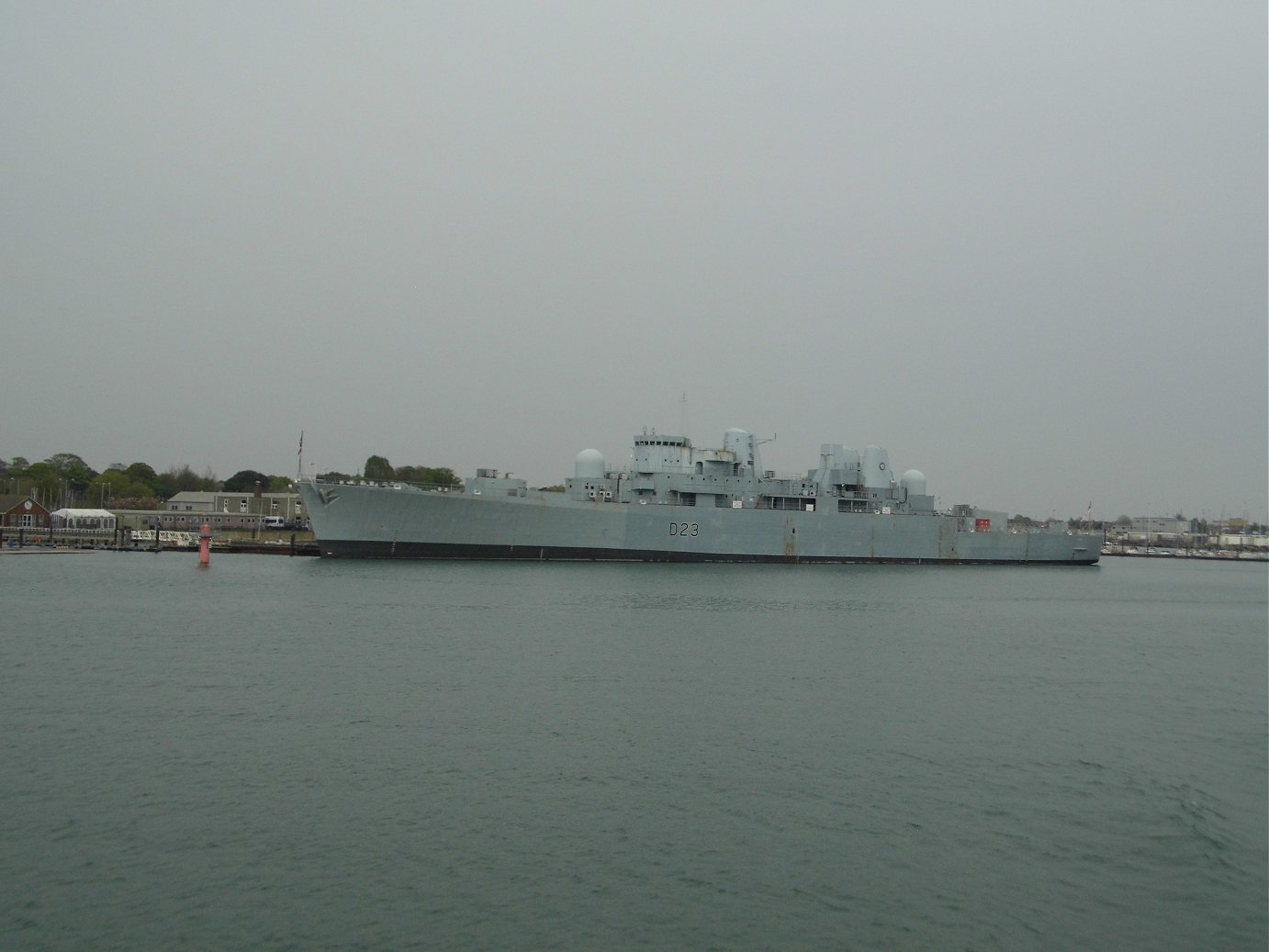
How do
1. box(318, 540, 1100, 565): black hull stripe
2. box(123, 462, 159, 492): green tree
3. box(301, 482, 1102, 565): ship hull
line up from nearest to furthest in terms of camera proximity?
box(301, 482, 1102, 565): ship hull < box(318, 540, 1100, 565): black hull stripe < box(123, 462, 159, 492): green tree

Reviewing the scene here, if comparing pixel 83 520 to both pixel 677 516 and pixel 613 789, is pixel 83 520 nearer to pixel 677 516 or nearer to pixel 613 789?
pixel 677 516

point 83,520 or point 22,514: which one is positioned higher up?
point 22,514

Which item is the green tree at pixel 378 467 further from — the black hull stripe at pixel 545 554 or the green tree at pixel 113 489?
the black hull stripe at pixel 545 554

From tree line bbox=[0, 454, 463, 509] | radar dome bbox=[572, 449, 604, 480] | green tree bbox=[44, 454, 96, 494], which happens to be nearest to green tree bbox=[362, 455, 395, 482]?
tree line bbox=[0, 454, 463, 509]

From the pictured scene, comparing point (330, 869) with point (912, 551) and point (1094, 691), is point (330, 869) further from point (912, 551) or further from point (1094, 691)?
point (912, 551)

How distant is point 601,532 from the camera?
41.3 metres

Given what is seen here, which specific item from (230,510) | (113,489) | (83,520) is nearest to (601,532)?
(83,520)

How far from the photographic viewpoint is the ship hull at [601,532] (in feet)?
126

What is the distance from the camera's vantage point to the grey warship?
38.8 metres

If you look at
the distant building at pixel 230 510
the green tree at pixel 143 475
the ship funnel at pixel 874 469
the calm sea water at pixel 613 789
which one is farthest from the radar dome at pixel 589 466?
the green tree at pixel 143 475

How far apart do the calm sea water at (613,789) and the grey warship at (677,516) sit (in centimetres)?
1608

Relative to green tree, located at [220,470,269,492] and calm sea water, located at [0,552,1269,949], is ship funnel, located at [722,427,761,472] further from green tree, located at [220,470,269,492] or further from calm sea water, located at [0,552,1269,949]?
green tree, located at [220,470,269,492]

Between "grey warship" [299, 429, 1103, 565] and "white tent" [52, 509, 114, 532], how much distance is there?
92.5 feet

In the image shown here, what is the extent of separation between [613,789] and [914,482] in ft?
136
